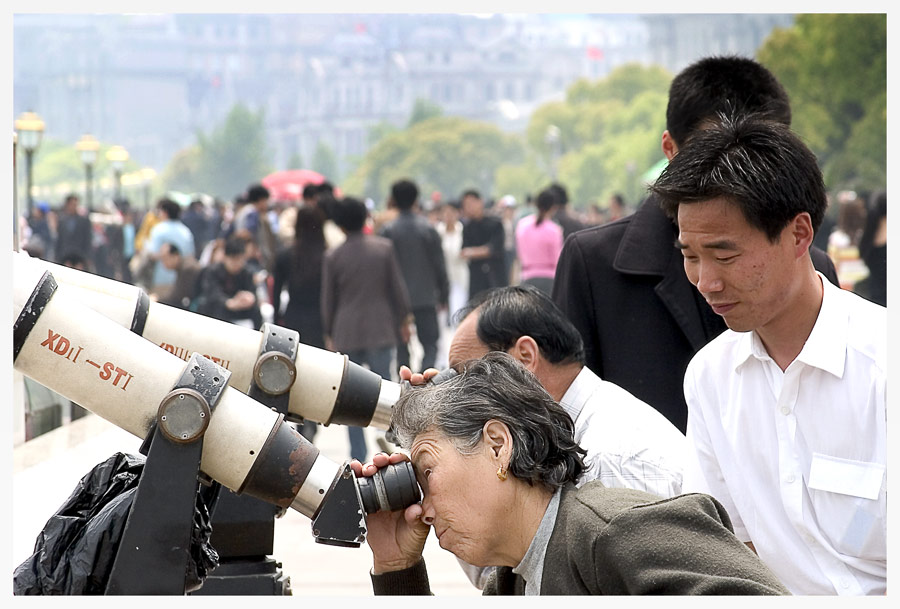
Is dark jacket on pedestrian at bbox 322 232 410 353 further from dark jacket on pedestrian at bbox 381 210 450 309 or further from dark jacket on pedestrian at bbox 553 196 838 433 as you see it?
dark jacket on pedestrian at bbox 553 196 838 433

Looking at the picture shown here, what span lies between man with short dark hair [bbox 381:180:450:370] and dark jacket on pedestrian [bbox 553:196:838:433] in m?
6.98

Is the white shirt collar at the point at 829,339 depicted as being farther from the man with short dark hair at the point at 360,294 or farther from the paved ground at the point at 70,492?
the man with short dark hair at the point at 360,294

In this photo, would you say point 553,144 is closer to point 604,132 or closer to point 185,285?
point 604,132

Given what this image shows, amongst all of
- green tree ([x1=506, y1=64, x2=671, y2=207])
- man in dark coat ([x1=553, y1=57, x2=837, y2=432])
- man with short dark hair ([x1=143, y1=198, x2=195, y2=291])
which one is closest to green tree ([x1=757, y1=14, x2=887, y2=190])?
man with short dark hair ([x1=143, y1=198, x2=195, y2=291])

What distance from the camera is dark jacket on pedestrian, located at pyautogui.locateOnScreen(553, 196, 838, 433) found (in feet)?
11.0

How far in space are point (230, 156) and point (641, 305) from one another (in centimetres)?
9133

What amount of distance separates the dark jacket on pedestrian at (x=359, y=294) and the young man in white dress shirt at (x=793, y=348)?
5954 millimetres

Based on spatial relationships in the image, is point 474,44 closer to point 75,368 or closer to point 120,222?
point 120,222

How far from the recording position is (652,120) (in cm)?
7088

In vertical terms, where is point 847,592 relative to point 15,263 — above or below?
below

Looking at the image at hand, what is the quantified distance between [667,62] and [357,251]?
Answer: 100m

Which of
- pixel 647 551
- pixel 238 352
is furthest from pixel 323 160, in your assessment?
pixel 647 551

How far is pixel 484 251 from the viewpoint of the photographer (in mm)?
13273

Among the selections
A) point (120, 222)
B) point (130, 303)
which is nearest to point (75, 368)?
point (130, 303)
